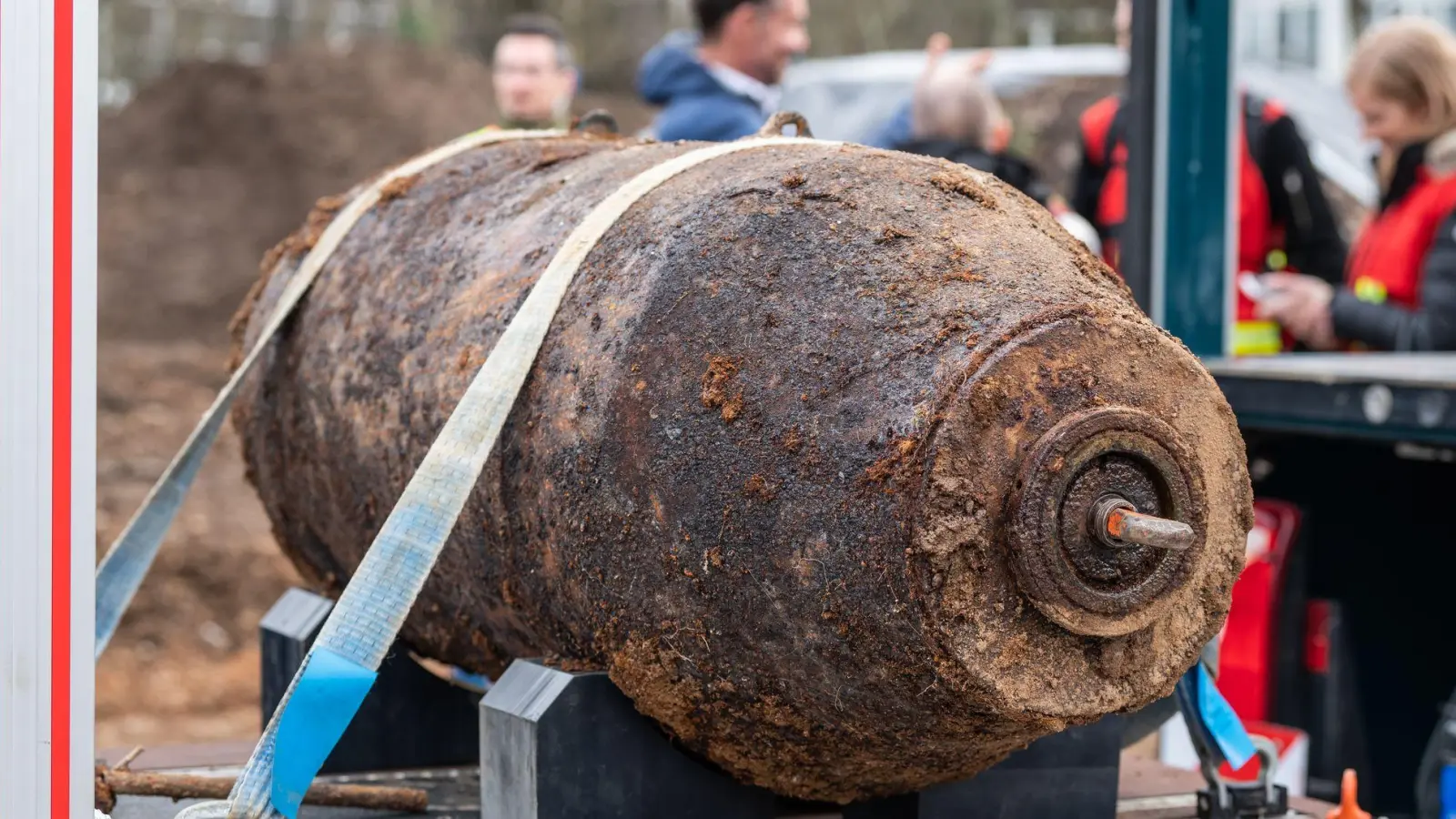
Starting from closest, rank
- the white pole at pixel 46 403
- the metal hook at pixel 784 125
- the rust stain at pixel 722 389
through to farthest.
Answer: the white pole at pixel 46 403 < the rust stain at pixel 722 389 < the metal hook at pixel 784 125

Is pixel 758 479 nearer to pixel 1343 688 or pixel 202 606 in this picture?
pixel 1343 688

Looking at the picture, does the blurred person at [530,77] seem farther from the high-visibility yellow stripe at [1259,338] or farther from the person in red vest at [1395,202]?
the person in red vest at [1395,202]

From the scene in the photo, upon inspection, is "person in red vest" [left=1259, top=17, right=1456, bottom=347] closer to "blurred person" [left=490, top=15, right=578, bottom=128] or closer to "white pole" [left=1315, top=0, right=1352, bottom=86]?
"blurred person" [left=490, top=15, right=578, bottom=128]

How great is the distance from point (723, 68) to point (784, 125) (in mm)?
2301

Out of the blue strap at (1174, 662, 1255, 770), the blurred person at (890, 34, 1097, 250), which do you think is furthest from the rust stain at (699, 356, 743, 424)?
the blurred person at (890, 34, 1097, 250)

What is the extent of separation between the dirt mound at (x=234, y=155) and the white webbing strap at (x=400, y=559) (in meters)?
12.5

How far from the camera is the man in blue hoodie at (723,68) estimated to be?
15.8 ft

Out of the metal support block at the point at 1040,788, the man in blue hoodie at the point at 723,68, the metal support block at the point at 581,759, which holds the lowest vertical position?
the metal support block at the point at 1040,788

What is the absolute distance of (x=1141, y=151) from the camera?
464 cm

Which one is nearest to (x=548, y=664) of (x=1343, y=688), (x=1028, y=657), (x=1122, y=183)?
(x=1028, y=657)

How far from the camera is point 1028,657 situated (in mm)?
1987

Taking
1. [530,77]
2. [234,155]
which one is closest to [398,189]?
[530,77]

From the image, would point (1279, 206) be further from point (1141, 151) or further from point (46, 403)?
point (46, 403)

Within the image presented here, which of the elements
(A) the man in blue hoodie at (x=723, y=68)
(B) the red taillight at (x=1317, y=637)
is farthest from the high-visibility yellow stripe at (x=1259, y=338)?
(A) the man in blue hoodie at (x=723, y=68)
